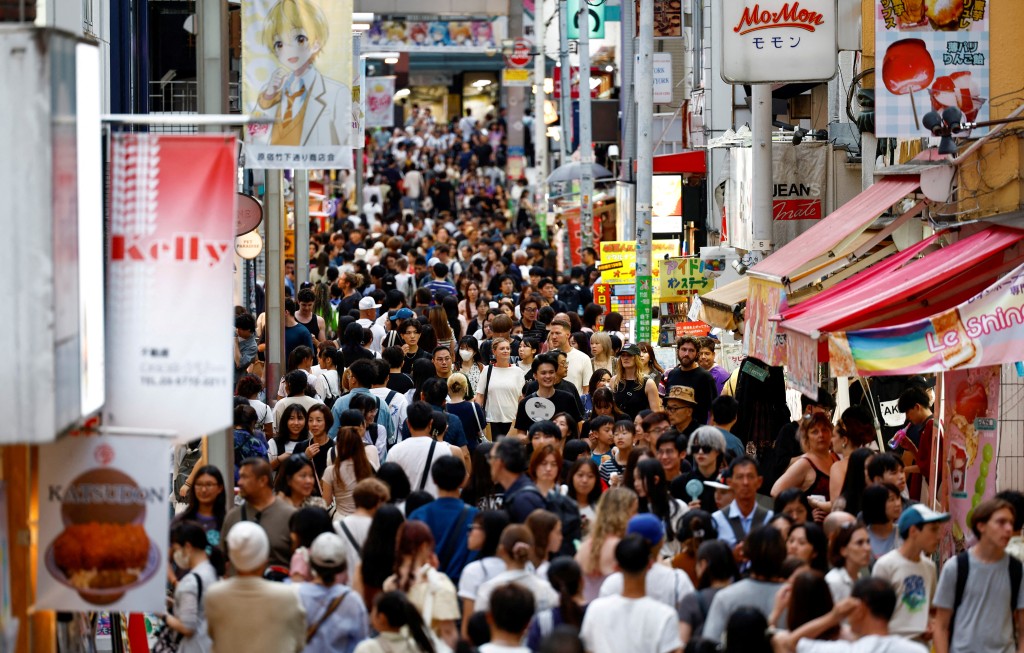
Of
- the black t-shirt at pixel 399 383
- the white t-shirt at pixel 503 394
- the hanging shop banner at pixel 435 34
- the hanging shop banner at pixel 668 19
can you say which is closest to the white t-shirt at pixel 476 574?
the white t-shirt at pixel 503 394

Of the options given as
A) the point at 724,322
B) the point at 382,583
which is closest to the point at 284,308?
the point at 724,322

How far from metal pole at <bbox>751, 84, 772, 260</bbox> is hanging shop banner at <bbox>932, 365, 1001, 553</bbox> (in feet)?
18.2

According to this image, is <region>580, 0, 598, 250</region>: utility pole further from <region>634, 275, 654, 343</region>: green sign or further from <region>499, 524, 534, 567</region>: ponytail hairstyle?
<region>499, 524, 534, 567</region>: ponytail hairstyle

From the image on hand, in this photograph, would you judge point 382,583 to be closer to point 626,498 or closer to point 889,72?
point 626,498

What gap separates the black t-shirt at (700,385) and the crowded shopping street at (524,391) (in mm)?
35

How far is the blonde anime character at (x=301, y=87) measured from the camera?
14.3m

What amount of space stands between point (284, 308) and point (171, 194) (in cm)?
917

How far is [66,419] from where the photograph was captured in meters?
6.51

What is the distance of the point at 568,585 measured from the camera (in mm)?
7398

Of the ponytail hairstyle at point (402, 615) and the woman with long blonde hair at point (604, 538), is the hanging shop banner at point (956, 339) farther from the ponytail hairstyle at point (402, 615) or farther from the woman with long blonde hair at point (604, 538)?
the ponytail hairstyle at point (402, 615)

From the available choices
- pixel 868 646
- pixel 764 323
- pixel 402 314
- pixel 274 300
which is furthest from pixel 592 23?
pixel 868 646

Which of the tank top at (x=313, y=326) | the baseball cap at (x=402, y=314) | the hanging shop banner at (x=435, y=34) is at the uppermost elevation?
the hanging shop banner at (x=435, y=34)

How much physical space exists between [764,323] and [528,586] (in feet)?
18.7

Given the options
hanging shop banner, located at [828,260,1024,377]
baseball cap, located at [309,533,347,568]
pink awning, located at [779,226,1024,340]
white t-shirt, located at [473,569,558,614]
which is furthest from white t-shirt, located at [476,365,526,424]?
baseball cap, located at [309,533,347,568]
